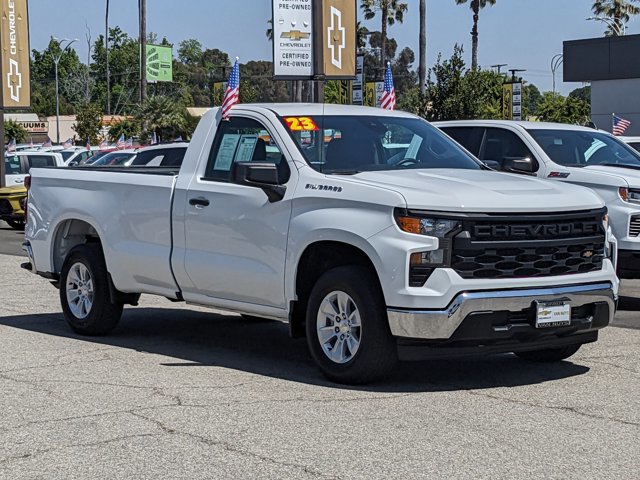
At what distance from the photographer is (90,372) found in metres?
8.83

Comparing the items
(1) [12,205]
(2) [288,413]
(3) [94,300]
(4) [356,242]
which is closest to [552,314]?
(4) [356,242]

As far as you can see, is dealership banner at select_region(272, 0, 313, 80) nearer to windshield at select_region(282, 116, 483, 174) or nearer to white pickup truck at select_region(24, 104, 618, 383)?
white pickup truck at select_region(24, 104, 618, 383)

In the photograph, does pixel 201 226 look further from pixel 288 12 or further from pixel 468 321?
pixel 288 12

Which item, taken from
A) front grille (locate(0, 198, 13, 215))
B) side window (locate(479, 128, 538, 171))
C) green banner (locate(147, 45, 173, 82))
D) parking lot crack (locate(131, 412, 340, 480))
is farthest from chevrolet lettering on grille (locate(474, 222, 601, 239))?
green banner (locate(147, 45, 173, 82))

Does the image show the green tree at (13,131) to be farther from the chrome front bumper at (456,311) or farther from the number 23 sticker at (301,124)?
the chrome front bumper at (456,311)

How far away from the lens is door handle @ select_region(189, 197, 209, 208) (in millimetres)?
9328

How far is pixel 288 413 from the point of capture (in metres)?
7.32

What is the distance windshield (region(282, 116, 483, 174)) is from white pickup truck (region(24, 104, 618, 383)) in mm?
17

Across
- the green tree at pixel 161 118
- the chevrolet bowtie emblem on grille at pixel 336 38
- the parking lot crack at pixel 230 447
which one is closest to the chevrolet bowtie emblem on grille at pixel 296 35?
the chevrolet bowtie emblem on grille at pixel 336 38

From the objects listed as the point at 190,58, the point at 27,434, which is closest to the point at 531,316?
the point at 27,434

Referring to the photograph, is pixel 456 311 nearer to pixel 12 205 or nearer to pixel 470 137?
pixel 470 137

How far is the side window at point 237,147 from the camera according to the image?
30.5ft

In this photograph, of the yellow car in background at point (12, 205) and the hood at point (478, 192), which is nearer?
the hood at point (478, 192)

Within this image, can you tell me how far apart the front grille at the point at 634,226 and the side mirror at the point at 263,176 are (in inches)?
208
